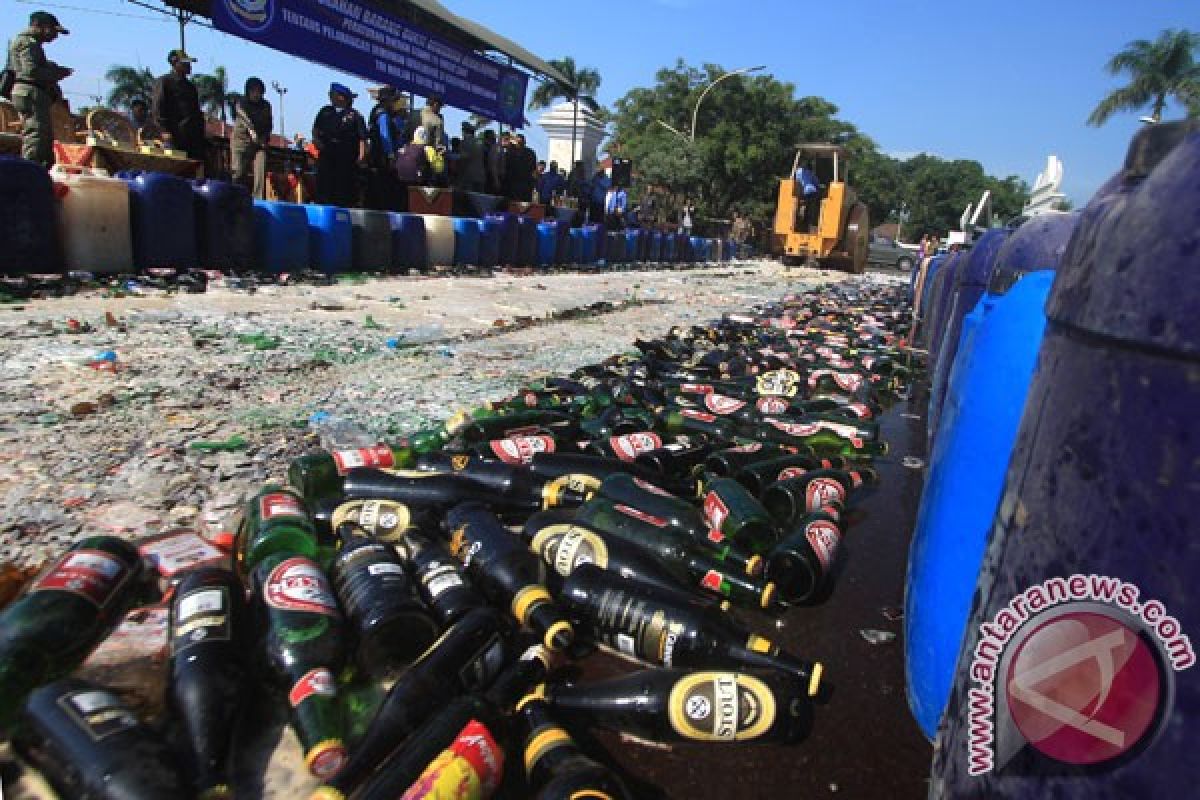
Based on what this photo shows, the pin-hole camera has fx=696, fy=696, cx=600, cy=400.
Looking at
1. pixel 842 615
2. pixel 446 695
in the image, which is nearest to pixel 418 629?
pixel 446 695

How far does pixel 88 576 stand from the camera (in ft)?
5.85

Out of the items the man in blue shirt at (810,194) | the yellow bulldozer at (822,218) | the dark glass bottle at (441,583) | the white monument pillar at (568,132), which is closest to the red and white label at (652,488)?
the dark glass bottle at (441,583)

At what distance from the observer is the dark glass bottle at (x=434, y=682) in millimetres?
1433

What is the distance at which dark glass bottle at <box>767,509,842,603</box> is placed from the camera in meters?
2.29

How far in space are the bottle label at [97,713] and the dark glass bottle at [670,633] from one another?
106 cm

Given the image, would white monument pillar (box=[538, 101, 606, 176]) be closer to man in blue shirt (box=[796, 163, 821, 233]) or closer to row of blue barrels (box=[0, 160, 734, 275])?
man in blue shirt (box=[796, 163, 821, 233])

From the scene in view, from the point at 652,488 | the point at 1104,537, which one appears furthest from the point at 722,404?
the point at 1104,537

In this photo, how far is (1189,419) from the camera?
2.09 ft

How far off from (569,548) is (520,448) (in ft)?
3.01

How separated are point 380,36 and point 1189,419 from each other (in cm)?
1826

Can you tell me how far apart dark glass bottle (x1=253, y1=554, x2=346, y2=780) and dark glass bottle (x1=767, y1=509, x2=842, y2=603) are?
1.37 meters

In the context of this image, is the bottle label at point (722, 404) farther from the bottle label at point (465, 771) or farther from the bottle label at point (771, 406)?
the bottle label at point (465, 771)

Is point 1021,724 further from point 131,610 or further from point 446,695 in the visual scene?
point 131,610

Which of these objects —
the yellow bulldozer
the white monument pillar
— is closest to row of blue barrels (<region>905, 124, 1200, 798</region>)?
the yellow bulldozer
